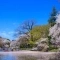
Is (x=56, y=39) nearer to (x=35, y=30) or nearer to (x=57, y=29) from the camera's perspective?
(x=57, y=29)

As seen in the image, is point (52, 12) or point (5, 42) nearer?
point (52, 12)

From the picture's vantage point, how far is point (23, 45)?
59.6 metres

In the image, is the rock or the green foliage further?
the green foliage

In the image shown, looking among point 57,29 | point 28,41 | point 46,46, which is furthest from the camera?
point 28,41

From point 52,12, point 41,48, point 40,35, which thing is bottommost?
point 41,48

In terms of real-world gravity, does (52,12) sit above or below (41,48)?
above

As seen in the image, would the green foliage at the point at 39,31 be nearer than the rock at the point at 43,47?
No

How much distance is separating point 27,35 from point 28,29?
1.72 metres

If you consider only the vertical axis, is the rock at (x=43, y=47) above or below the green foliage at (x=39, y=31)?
below

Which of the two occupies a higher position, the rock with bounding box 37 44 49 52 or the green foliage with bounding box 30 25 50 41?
the green foliage with bounding box 30 25 50 41

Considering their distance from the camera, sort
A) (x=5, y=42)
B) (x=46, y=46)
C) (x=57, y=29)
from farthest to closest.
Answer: (x=5, y=42), (x=46, y=46), (x=57, y=29)

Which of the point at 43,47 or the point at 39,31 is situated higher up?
the point at 39,31

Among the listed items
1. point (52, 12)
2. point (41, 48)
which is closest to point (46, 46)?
point (41, 48)

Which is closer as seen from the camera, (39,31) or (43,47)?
(43,47)
